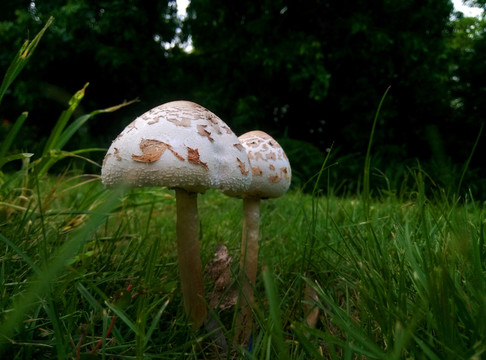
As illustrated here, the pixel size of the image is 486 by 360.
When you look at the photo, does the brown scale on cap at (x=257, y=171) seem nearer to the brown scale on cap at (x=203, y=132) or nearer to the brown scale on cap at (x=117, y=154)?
the brown scale on cap at (x=203, y=132)

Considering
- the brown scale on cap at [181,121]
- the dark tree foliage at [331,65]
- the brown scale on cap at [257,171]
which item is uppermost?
the dark tree foliage at [331,65]

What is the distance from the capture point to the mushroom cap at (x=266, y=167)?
140 cm

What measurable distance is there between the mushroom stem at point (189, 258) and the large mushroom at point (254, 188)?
0.53 feet

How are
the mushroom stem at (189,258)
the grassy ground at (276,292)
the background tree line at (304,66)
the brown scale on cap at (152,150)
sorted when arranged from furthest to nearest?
the background tree line at (304,66) < the mushroom stem at (189,258) < the brown scale on cap at (152,150) < the grassy ground at (276,292)

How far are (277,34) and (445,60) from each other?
2911 millimetres

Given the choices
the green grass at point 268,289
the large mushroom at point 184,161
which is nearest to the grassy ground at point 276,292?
the green grass at point 268,289

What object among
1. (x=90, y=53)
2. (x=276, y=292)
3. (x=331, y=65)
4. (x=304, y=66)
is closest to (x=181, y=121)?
(x=276, y=292)

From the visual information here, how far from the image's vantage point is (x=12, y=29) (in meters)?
6.57

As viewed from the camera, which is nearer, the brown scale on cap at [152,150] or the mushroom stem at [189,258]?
the brown scale on cap at [152,150]

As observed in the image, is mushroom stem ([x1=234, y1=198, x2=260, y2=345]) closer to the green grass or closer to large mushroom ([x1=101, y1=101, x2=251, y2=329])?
the green grass

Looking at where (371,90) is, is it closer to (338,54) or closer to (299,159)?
(338,54)

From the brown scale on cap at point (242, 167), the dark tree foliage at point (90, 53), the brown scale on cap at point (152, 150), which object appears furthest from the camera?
the dark tree foliage at point (90, 53)

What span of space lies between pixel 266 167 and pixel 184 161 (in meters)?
0.42

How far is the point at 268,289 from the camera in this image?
0.63m
